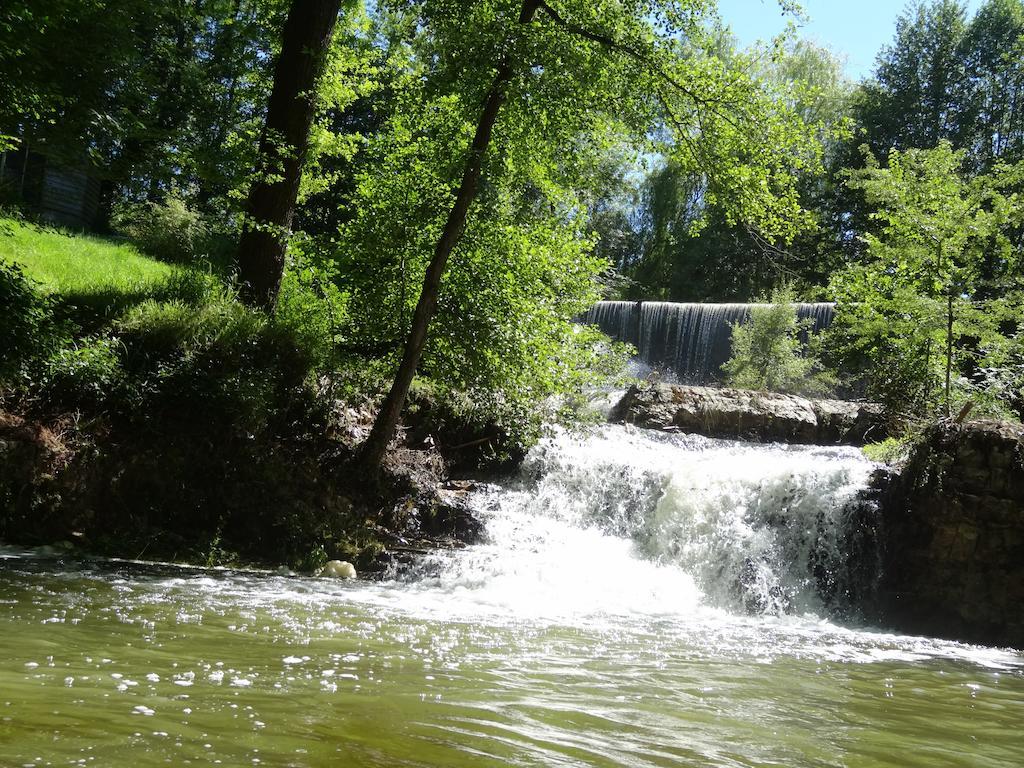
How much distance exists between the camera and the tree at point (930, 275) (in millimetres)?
11703

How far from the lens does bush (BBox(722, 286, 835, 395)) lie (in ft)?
69.8

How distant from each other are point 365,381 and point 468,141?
3446 mm

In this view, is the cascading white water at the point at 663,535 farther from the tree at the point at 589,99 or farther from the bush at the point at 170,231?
the bush at the point at 170,231

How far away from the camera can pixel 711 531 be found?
1051cm

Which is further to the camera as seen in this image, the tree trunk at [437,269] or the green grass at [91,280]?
the tree trunk at [437,269]

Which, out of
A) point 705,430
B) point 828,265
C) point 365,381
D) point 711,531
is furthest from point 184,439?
point 828,265

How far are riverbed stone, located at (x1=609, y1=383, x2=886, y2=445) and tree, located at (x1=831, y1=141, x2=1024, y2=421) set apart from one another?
318 centimetres

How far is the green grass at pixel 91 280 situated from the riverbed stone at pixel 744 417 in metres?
9.53

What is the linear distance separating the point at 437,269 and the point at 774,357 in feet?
47.4

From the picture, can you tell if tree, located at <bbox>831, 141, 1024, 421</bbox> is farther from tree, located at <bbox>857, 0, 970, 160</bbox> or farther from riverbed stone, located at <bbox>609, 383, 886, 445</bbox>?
tree, located at <bbox>857, 0, 970, 160</bbox>

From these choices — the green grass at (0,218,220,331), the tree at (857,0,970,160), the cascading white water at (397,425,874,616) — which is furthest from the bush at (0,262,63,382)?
the tree at (857,0,970,160)

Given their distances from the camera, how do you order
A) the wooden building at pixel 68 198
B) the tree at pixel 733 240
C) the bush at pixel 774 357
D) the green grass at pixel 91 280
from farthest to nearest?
the tree at pixel 733 240 → the bush at pixel 774 357 → the wooden building at pixel 68 198 → the green grass at pixel 91 280

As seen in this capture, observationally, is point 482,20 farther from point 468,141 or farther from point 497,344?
point 497,344

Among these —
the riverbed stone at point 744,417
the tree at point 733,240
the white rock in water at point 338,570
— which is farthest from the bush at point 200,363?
the tree at point 733,240
